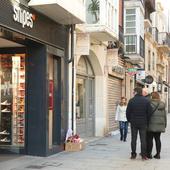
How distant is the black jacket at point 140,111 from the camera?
508 inches

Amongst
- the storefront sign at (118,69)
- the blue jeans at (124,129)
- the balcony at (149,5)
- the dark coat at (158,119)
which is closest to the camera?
the dark coat at (158,119)

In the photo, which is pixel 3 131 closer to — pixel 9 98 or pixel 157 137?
pixel 9 98

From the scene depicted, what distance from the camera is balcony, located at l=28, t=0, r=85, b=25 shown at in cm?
1212

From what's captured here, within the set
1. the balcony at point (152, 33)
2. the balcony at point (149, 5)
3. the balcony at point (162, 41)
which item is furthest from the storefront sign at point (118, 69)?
the balcony at point (162, 41)

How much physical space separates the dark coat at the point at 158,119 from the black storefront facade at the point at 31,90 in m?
2.77

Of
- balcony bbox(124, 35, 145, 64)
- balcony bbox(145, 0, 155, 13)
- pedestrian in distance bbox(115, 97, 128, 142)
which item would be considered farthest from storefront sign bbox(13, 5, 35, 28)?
balcony bbox(145, 0, 155, 13)

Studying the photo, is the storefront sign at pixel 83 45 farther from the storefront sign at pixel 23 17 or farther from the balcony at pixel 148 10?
the balcony at pixel 148 10

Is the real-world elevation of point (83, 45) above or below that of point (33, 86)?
above

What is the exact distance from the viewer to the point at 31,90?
517 inches

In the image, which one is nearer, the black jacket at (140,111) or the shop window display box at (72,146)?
the black jacket at (140,111)

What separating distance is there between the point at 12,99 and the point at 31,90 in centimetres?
89

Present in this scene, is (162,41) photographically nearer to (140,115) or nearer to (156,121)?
(156,121)

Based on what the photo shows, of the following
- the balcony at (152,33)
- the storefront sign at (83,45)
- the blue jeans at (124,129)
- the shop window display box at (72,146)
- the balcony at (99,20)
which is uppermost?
the balcony at (152,33)

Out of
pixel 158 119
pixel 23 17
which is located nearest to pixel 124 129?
pixel 158 119
